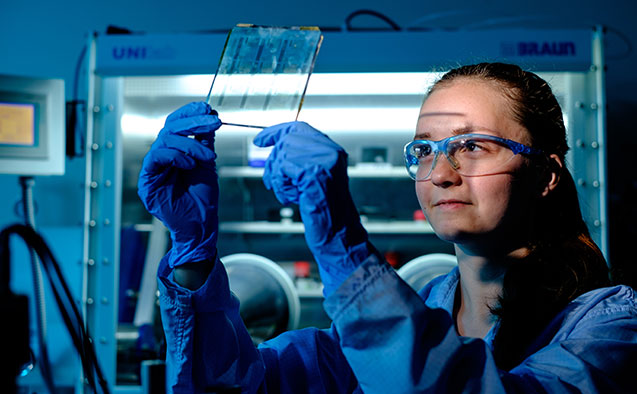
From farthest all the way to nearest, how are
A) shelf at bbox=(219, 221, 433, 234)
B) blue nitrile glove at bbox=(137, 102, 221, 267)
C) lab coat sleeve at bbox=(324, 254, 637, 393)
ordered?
shelf at bbox=(219, 221, 433, 234) → blue nitrile glove at bbox=(137, 102, 221, 267) → lab coat sleeve at bbox=(324, 254, 637, 393)

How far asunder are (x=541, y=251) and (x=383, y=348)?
603 mm

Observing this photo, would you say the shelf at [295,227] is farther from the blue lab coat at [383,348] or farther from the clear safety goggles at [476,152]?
the clear safety goggles at [476,152]

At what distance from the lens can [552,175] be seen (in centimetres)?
115

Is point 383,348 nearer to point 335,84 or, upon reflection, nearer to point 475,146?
point 475,146

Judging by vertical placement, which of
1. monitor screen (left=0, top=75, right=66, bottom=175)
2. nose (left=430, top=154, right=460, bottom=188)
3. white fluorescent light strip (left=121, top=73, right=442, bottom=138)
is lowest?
nose (left=430, top=154, right=460, bottom=188)

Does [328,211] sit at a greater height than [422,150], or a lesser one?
lesser

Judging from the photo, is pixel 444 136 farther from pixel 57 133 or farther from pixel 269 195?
pixel 269 195

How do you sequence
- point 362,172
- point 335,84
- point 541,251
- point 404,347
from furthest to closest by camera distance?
point 362,172 → point 335,84 → point 541,251 → point 404,347

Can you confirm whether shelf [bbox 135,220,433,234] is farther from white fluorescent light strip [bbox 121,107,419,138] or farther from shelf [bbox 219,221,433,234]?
white fluorescent light strip [bbox 121,107,419,138]

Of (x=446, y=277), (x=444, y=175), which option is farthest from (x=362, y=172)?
(x=444, y=175)

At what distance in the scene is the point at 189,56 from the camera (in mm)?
2209

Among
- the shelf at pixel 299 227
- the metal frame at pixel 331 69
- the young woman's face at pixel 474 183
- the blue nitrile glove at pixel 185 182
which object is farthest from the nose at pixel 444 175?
the shelf at pixel 299 227

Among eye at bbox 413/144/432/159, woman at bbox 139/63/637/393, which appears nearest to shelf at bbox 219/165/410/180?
woman at bbox 139/63/637/393

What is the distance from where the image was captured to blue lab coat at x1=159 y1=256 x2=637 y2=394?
69 centimetres
